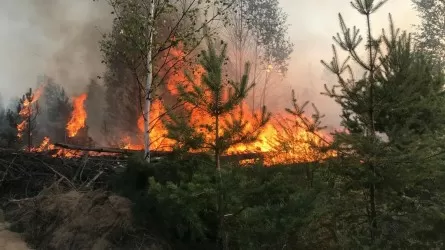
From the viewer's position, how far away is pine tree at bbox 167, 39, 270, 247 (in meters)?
6.38

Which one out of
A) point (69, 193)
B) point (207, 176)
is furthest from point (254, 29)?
point (207, 176)

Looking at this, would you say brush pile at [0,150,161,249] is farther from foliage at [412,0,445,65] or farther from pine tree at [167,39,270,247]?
foliage at [412,0,445,65]

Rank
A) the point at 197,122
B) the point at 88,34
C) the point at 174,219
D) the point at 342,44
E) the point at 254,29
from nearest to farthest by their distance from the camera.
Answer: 1. the point at 342,44
2. the point at 197,122
3. the point at 174,219
4. the point at 254,29
5. the point at 88,34

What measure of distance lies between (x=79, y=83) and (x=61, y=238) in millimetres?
39060

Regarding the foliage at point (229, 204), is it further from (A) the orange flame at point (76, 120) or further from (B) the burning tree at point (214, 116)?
(A) the orange flame at point (76, 120)

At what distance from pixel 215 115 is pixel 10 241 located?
17.5ft

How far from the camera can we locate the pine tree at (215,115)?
638 centimetres

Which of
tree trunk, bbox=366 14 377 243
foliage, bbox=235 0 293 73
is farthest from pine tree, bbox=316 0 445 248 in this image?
foliage, bbox=235 0 293 73

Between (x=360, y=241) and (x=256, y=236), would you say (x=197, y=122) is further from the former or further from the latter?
(x=360, y=241)

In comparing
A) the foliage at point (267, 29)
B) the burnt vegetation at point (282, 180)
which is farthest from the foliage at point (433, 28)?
the burnt vegetation at point (282, 180)

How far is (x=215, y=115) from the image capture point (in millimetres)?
6547

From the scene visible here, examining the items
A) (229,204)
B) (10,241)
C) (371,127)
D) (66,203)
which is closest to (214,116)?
(229,204)

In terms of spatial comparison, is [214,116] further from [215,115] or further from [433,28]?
[433,28]

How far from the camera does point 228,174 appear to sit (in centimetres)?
593
